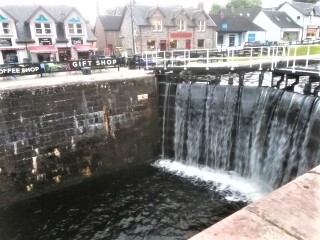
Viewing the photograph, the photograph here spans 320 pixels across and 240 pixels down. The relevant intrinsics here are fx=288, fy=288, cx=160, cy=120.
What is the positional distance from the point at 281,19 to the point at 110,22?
113ft

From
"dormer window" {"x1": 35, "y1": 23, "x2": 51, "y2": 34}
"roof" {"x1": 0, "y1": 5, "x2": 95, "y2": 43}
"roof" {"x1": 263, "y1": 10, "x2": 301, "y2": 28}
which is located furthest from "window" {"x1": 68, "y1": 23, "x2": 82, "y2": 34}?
"roof" {"x1": 263, "y1": 10, "x2": 301, "y2": 28}

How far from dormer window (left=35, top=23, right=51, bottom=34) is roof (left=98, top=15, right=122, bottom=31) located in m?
13.1

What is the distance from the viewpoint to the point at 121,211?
477 inches

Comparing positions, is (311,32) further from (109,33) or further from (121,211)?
(121,211)

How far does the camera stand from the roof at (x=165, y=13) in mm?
42875

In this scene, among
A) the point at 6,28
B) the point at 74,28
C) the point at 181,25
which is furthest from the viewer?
→ the point at 181,25

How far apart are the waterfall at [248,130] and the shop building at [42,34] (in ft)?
82.6

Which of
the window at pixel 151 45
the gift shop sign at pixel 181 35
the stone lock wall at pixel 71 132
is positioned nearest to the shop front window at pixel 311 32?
the gift shop sign at pixel 181 35

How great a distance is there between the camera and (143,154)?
17.6 m

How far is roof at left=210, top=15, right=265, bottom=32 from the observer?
52919 mm

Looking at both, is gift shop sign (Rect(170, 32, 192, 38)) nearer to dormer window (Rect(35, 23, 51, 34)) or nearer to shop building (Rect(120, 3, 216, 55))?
shop building (Rect(120, 3, 216, 55))

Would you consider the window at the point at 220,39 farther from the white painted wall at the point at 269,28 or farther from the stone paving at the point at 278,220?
the stone paving at the point at 278,220

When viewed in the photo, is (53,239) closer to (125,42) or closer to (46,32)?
(46,32)

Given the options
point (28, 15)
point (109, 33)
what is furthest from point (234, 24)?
point (28, 15)
